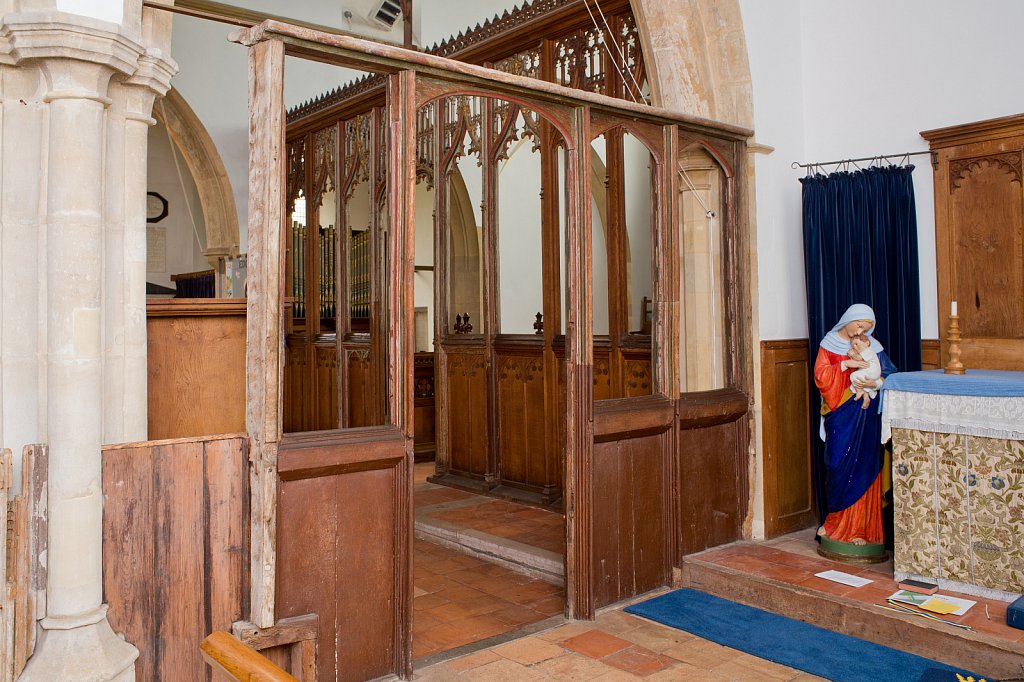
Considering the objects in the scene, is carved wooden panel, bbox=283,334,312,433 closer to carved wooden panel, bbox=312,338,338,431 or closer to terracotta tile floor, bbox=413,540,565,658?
carved wooden panel, bbox=312,338,338,431

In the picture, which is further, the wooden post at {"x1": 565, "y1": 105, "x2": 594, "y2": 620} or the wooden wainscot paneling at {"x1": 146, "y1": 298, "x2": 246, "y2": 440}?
the wooden post at {"x1": 565, "y1": 105, "x2": 594, "y2": 620}

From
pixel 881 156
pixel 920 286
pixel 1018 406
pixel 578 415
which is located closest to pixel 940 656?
pixel 1018 406

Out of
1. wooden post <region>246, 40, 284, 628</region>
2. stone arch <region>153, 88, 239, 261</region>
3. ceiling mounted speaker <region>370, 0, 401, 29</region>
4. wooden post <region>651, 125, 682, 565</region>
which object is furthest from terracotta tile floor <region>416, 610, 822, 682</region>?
ceiling mounted speaker <region>370, 0, 401, 29</region>

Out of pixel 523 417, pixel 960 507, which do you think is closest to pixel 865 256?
pixel 960 507

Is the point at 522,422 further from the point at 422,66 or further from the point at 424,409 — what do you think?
the point at 422,66

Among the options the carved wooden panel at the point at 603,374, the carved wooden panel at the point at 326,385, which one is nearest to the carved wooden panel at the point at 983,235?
the carved wooden panel at the point at 603,374

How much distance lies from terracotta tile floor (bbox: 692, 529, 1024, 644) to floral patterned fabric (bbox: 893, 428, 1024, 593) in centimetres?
13

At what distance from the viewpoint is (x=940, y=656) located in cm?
337

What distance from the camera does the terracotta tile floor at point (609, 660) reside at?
10.9 ft

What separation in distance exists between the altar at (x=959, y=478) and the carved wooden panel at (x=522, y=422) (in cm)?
258

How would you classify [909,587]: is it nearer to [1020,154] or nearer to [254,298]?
[1020,154]

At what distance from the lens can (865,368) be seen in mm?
4289

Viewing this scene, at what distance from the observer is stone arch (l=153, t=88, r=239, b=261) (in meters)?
9.04

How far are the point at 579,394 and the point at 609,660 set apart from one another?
1.18 meters
